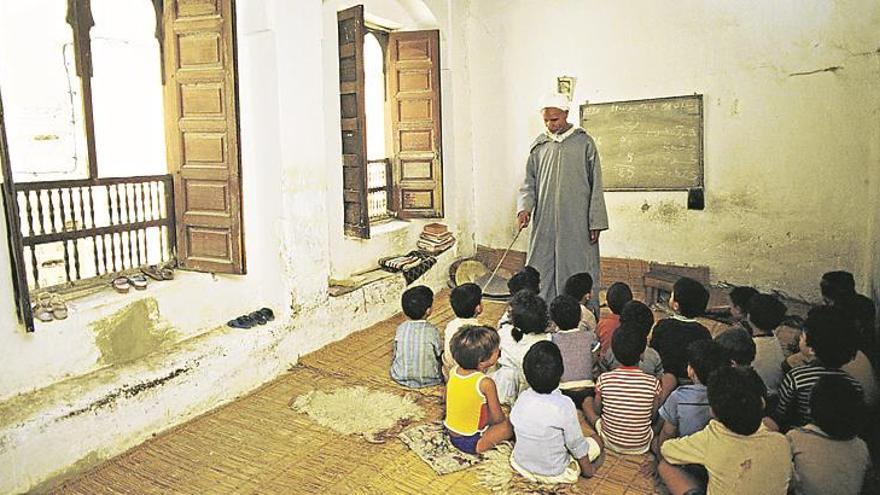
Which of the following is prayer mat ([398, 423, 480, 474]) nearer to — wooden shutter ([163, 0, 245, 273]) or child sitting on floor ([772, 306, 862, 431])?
child sitting on floor ([772, 306, 862, 431])

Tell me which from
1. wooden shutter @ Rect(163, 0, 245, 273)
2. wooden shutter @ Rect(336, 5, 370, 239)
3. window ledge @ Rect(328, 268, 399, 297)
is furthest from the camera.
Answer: wooden shutter @ Rect(336, 5, 370, 239)

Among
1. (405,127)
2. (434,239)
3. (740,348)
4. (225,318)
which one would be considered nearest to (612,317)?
(740,348)

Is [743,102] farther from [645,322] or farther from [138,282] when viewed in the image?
[138,282]

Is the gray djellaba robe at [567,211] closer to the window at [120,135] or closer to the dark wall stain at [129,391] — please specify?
the window at [120,135]

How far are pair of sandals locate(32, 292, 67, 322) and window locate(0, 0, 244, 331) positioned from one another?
16 centimetres

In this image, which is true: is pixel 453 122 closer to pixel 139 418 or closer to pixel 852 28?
pixel 852 28

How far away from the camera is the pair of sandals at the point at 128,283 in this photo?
13.9 ft

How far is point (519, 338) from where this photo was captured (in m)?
3.72

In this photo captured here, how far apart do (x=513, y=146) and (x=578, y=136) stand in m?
2.49

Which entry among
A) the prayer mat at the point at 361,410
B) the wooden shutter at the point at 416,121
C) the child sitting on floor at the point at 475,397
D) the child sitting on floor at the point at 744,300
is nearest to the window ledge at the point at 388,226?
the wooden shutter at the point at 416,121

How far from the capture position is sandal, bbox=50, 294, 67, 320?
3.77m

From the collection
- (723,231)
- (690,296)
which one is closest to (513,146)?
(723,231)

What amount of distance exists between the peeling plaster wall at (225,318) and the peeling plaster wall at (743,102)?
2.59 m

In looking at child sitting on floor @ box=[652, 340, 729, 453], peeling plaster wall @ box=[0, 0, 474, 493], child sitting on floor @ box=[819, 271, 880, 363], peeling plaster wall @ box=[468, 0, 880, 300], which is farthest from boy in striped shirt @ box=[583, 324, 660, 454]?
peeling plaster wall @ box=[468, 0, 880, 300]
